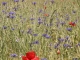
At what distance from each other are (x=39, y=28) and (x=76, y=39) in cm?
66

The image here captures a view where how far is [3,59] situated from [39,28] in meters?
Answer: 1.32

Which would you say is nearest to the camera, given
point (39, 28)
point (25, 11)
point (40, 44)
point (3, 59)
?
point (3, 59)

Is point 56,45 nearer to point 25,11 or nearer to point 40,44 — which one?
A: point 40,44

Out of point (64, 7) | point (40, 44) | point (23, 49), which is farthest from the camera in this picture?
point (64, 7)

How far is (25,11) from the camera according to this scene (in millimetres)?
5992

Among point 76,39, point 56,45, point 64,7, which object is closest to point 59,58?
point 56,45

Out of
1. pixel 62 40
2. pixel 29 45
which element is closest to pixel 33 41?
pixel 29 45

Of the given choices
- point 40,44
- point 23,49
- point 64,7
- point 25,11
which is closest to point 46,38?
point 40,44

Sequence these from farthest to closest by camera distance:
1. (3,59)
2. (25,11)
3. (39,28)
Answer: (25,11) < (39,28) < (3,59)

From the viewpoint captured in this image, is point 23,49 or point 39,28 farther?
point 39,28

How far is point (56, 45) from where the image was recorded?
3.49 m

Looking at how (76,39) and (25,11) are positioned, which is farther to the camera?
(25,11)

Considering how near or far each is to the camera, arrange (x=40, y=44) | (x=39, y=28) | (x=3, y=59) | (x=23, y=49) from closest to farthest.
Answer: (x=3, y=59)
(x=23, y=49)
(x=40, y=44)
(x=39, y=28)

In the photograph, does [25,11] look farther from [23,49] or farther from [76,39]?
[23,49]
